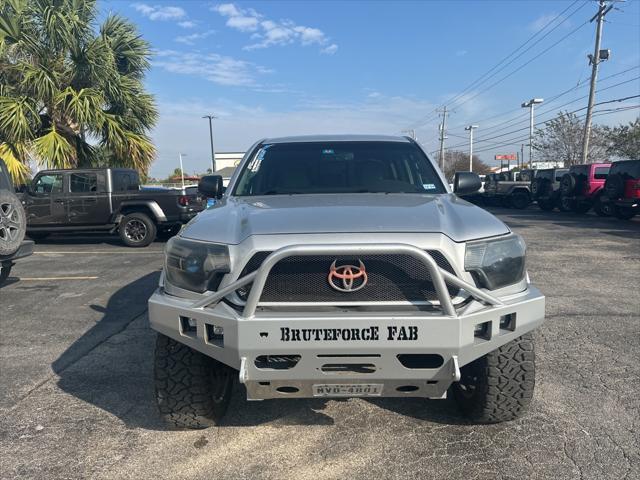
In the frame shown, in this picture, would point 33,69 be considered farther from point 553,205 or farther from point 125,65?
point 553,205

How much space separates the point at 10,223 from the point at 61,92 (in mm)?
8878

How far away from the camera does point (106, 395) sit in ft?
11.7

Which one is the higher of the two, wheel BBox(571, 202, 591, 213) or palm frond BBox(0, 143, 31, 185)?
palm frond BBox(0, 143, 31, 185)

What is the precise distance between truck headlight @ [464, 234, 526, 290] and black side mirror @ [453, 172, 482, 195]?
1.52 m

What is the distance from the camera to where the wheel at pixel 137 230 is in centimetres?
1126

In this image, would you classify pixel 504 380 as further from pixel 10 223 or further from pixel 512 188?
pixel 512 188

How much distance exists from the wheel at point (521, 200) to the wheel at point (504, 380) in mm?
22961

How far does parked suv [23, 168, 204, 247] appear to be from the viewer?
11273 millimetres

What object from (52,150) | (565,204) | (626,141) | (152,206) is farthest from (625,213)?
(626,141)

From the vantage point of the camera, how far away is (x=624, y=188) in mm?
14789

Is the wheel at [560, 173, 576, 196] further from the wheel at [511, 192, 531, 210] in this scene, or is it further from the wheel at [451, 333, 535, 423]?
the wheel at [451, 333, 535, 423]

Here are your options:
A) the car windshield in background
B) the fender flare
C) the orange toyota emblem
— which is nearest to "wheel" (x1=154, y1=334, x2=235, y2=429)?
the orange toyota emblem

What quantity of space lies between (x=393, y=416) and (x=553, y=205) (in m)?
20.4

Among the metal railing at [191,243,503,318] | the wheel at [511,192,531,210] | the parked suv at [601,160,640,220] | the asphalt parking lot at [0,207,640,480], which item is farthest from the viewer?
the wheel at [511,192,531,210]
